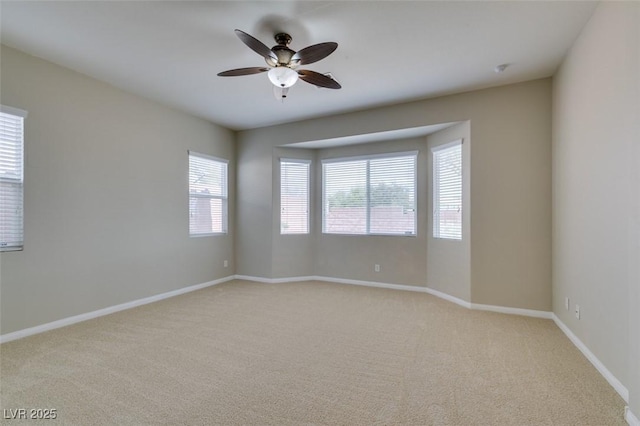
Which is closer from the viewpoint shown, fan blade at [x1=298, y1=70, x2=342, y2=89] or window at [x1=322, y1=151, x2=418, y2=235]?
fan blade at [x1=298, y1=70, x2=342, y2=89]

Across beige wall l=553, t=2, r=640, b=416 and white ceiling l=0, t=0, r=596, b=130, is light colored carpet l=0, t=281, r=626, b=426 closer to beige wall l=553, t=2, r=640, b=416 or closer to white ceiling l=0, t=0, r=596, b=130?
beige wall l=553, t=2, r=640, b=416

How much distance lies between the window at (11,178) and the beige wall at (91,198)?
60 mm

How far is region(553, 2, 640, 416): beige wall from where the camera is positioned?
1.86m

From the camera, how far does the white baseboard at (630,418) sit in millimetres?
1696

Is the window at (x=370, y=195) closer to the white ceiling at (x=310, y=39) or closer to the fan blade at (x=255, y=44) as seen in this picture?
the white ceiling at (x=310, y=39)

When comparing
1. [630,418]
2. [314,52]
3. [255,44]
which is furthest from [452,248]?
[255,44]

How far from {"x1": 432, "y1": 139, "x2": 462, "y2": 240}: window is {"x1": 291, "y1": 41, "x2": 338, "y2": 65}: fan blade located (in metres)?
2.58

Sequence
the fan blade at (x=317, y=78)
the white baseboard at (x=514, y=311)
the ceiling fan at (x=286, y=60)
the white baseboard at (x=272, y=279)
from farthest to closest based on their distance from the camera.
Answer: the white baseboard at (x=272, y=279) < the white baseboard at (x=514, y=311) < the fan blade at (x=317, y=78) < the ceiling fan at (x=286, y=60)

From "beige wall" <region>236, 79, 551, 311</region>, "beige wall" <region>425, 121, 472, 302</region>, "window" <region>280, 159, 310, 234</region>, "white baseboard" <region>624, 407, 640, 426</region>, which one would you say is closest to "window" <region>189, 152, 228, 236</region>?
"window" <region>280, 159, 310, 234</region>

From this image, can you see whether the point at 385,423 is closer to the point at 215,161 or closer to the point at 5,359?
the point at 5,359

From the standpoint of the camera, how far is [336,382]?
7.26ft

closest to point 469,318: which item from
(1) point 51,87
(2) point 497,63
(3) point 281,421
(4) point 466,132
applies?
(4) point 466,132

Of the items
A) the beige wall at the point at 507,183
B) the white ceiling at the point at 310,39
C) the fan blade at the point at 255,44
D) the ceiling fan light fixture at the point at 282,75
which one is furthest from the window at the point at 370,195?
the fan blade at the point at 255,44

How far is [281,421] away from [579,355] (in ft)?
8.89
